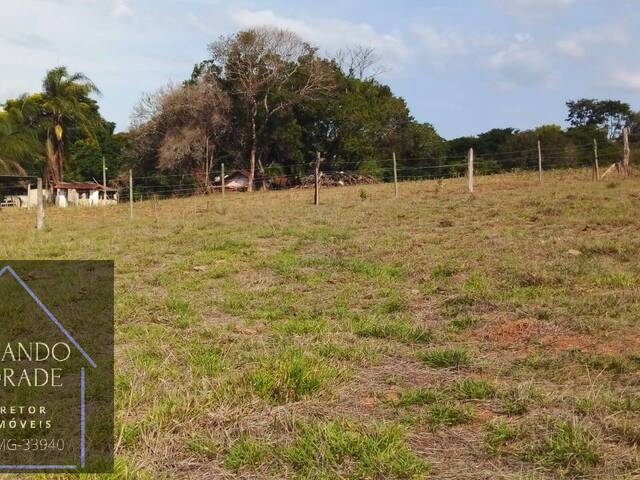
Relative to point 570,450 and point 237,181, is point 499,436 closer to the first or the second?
point 570,450

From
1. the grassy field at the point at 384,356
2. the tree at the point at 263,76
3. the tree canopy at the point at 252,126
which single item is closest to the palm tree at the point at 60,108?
the tree canopy at the point at 252,126

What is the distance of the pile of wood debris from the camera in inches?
1233

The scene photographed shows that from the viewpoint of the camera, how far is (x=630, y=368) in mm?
3477

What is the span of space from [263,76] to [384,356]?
1318 inches

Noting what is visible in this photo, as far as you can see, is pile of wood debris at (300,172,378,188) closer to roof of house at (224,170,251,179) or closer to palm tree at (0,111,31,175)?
roof of house at (224,170,251,179)

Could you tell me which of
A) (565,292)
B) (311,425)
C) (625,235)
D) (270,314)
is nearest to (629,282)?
(565,292)

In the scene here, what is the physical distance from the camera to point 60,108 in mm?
34344

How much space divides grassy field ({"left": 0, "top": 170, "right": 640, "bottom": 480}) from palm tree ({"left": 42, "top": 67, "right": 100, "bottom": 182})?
95.1ft

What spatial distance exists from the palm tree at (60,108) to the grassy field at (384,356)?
29.0 meters

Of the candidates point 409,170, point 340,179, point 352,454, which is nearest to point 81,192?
point 340,179

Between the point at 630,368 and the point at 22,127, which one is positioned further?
the point at 22,127

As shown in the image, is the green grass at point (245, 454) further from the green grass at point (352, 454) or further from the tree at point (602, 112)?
the tree at point (602, 112)

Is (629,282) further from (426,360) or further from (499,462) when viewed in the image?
(499,462)

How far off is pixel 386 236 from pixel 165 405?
6791 millimetres
